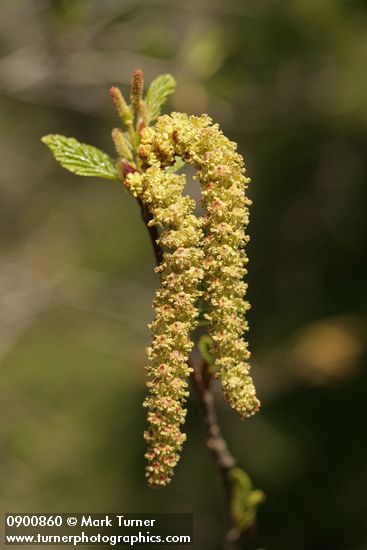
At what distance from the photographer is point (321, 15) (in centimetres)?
432

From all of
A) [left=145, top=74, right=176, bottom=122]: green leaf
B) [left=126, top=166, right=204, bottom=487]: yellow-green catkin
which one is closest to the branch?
[left=126, top=166, right=204, bottom=487]: yellow-green catkin

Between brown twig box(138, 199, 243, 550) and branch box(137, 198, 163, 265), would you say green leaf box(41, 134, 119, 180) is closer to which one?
branch box(137, 198, 163, 265)

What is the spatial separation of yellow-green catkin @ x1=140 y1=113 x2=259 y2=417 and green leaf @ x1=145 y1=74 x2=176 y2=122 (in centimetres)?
20

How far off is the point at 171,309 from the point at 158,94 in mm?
568

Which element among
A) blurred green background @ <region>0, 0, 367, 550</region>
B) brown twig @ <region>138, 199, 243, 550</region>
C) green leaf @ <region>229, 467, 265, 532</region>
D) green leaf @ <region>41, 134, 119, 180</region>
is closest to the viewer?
green leaf @ <region>41, 134, 119, 180</region>

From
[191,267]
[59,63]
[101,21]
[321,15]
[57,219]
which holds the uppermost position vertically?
[57,219]

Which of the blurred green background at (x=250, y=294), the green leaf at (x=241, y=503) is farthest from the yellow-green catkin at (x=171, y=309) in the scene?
the blurred green background at (x=250, y=294)

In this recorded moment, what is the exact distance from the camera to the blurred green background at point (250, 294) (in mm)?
3807

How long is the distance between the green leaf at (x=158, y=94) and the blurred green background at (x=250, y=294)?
1.86 meters

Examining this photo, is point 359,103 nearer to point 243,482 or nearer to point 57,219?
point 243,482

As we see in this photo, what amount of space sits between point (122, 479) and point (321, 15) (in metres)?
3.67

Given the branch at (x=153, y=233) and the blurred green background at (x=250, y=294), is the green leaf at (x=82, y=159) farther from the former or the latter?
the blurred green background at (x=250, y=294)

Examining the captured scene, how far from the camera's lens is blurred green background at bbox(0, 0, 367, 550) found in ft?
12.5

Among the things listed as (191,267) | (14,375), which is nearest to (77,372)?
(14,375)
